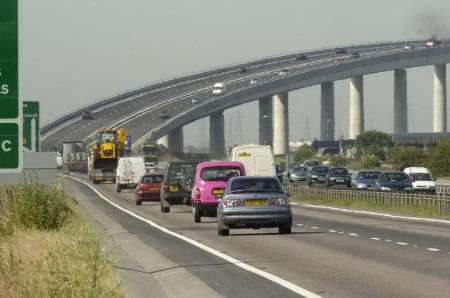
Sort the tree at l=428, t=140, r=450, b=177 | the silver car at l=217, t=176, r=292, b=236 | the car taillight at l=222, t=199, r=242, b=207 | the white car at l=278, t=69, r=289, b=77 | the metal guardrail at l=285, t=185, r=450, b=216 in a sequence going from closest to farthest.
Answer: the silver car at l=217, t=176, r=292, b=236 < the car taillight at l=222, t=199, r=242, b=207 < the metal guardrail at l=285, t=185, r=450, b=216 < the tree at l=428, t=140, r=450, b=177 < the white car at l=278, t=69, r=289, b=77

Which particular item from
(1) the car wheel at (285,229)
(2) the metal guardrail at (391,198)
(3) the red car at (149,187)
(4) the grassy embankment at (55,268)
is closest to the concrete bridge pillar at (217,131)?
(2) the metal guardrail at (391,198)

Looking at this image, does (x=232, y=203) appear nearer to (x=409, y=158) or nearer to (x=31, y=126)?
(x=31, y=126)

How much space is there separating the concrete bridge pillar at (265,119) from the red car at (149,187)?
414ft

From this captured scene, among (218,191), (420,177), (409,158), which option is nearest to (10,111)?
(218,191)

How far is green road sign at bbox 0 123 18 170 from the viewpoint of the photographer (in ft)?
47.7

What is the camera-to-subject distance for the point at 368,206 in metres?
54.6

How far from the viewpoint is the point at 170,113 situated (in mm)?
189375

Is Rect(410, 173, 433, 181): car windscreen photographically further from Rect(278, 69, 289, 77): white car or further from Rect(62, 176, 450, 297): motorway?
Rect(278, 69, 289, 77): white car

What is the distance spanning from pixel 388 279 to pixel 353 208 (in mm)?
36577

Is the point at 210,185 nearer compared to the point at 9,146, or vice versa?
the point at 9,146

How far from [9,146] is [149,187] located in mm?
47928

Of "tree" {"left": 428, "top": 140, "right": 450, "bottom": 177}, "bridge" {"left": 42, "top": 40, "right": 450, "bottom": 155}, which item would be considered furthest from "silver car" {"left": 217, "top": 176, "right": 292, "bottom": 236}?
"bridge" {"left": 42, "top": 40, "right": 450, "bottom": 155}

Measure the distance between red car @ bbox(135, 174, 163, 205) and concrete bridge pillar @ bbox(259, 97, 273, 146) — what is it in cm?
12607

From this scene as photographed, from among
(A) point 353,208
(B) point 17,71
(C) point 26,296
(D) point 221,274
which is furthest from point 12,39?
(A) point 353,208
